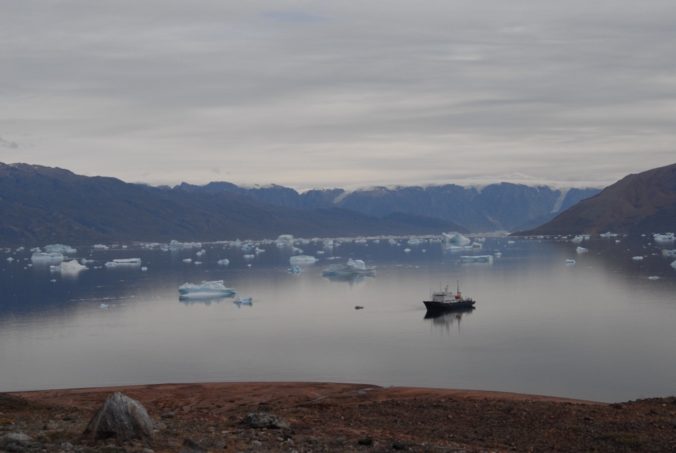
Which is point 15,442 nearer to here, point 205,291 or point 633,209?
point 205,291

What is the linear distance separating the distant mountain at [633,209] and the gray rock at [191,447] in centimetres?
16408

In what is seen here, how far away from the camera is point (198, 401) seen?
66.1 feet

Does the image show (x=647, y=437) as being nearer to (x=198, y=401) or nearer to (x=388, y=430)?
(x=388, y=430)

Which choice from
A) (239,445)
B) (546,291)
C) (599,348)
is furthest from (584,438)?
(546,291)

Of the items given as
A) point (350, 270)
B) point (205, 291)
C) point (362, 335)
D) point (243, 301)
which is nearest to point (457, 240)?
point (350, 270)

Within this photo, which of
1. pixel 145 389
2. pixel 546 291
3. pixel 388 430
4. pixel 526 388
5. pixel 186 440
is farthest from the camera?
pixel 546 291

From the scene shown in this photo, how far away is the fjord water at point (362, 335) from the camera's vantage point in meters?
28.9

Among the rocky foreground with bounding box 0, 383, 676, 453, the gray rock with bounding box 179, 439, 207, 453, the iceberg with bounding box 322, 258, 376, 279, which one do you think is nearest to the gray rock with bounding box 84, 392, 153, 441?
the rocky foreground with bounding box 0, 383, 676, 453

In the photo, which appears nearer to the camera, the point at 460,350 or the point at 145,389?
the point at 145,389

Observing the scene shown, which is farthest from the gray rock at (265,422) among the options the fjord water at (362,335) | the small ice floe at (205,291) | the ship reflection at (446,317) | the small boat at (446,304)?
the small ice floe at (205,291)

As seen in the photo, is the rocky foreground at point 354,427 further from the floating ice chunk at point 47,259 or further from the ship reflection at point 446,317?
the floating ice chunk at point 47,259

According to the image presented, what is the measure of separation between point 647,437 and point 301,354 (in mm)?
22055

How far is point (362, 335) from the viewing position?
126 feet

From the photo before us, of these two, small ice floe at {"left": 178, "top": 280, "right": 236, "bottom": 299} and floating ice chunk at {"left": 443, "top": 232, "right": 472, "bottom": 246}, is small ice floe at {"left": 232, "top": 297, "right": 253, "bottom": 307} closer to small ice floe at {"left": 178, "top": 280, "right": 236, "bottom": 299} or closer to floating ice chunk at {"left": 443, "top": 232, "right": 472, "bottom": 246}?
small ice floe at {"left": 178, "top": 280, "right": 236, "bottom": 299}
